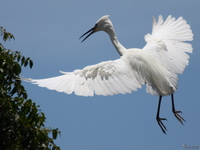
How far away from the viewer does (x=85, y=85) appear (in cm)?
687

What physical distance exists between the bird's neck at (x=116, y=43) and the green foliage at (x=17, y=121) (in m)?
2.65

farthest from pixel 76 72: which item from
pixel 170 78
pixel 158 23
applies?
pixel 158 23

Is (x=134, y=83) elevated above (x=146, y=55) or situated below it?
below

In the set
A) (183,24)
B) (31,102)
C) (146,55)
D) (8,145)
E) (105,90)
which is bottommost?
(8,145)

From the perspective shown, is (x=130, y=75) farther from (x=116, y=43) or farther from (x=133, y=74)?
(x=116, y=43)

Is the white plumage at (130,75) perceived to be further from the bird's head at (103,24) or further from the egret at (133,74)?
the bird's head at (103,24)

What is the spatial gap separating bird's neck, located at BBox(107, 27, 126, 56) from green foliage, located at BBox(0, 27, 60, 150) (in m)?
2.65

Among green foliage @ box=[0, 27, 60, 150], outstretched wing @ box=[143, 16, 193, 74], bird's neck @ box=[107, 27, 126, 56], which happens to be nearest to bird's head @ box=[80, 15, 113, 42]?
bird's neck @ box=[107, 27, 126, 56]

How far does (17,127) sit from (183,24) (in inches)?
183

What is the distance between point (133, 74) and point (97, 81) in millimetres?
600

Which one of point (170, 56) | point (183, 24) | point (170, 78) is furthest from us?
point (183, 24)

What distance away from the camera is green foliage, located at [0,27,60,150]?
17.7 feet

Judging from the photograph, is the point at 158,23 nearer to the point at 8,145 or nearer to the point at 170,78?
the point at 170,78

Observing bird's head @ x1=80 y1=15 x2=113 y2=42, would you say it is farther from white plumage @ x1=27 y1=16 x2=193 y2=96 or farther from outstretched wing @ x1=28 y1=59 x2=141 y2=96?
outstretched wing @ x1=28 y1=59 x2=141 y2=96
